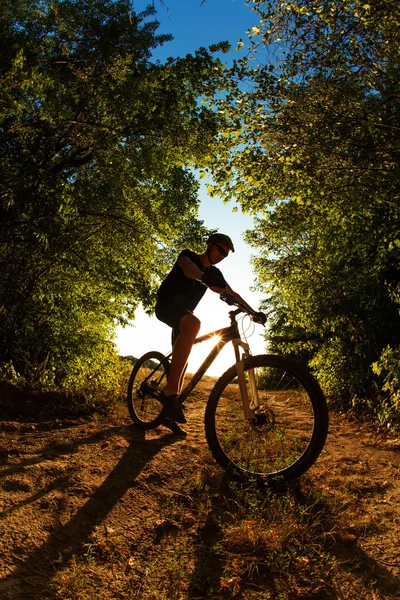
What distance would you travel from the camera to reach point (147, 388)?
5.82 metres

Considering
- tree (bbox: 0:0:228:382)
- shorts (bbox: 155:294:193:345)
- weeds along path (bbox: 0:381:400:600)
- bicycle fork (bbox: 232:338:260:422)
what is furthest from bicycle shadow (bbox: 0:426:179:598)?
tree (bbox: 0:0:228:382)

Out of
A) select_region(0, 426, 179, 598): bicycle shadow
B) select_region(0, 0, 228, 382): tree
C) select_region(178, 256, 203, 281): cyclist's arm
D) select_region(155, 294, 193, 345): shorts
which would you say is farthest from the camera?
select_region(0, 0, 228, 382): tree

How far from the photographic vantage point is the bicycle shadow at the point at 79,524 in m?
2.39

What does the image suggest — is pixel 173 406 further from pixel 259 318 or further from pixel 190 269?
pixel 190 269

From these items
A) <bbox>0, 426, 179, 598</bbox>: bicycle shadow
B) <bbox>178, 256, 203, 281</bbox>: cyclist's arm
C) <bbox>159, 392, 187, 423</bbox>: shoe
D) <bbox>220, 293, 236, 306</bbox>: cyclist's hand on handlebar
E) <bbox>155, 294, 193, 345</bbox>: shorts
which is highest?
<bbox>178, 256, 203, 281</bbox>: cyclist's arm

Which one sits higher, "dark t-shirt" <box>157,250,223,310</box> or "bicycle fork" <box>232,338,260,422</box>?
"dark t-shirt" <box>157,250,223,310</box>

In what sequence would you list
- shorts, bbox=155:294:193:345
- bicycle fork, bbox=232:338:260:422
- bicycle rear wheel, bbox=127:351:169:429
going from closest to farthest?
bicycle fork, bbox=232:338:260:422
shorts, bbox=155:294:193:345
bicycle rear wheel, bbox=127:351:169:429

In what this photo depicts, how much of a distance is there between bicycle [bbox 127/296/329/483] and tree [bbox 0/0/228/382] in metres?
4.99

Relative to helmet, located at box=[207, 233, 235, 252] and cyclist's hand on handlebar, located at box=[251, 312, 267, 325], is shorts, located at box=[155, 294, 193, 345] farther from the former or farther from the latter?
cyclist's hand on handlebar, located at box=[251, 312, 267, 325]

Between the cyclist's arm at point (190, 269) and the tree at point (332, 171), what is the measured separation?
2894mm

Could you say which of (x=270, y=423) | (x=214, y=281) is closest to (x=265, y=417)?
(x=270, y=423)

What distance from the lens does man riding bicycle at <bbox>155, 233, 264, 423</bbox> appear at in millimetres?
4766

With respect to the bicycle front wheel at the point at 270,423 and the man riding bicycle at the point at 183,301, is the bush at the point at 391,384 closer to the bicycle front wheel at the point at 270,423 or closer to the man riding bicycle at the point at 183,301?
the bicycle front wheel at the point at 270,423

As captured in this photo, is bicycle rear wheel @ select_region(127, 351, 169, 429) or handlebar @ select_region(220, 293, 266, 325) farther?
bicycle rear wheel @ select_region(127, 351, 169, 429)
